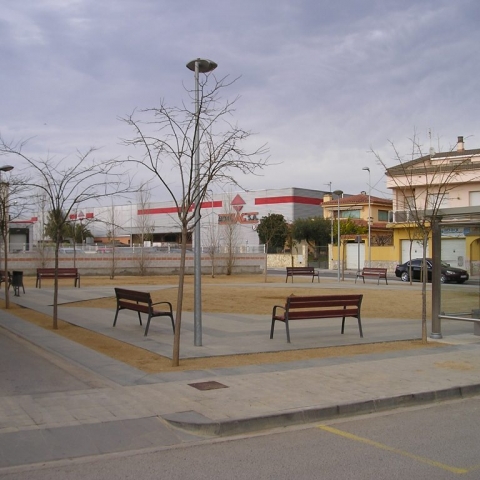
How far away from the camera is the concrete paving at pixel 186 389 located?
614 centimetres

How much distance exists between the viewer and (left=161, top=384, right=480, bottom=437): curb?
636 centimetres

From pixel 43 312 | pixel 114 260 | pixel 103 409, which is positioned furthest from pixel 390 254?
pixel 103 409

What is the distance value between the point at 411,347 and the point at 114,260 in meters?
29.7

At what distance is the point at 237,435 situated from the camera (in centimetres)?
638

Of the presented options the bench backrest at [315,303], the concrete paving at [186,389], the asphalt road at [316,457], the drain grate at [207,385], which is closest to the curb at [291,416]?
the concrete paving at [186,389]

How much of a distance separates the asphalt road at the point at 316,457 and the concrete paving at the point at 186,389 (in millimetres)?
279

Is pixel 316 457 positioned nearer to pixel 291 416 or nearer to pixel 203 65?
pixel 291 416

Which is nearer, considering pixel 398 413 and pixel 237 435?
pixel 237 435

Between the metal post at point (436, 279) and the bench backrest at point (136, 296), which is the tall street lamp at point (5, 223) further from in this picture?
the metal post at point (436, 279)

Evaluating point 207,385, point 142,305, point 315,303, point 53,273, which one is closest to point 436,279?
point 315,303

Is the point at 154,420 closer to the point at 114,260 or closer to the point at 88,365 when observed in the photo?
the point at 88,365

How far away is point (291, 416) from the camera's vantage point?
6.78 meters

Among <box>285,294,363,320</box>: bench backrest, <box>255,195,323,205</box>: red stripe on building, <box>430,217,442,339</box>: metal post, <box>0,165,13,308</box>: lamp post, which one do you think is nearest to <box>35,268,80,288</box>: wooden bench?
<box>0,165,13,308</box>: lamp post

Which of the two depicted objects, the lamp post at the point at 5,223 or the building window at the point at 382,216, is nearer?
the lamp post at the point at 5,223
